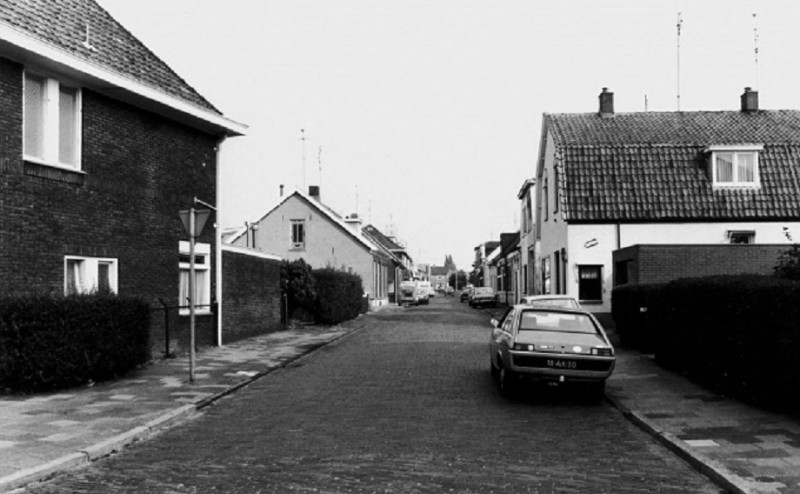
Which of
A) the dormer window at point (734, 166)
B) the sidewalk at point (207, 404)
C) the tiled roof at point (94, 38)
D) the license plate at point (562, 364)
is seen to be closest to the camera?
the sidewalk at point (207, 404)

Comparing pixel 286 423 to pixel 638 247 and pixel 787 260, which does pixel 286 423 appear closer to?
pixel 787 260

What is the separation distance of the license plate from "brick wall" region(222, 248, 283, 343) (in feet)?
39.8

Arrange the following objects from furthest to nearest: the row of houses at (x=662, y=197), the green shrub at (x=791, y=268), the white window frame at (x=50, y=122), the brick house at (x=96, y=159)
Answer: the row of houses at (x=662, y=197) < the white window frame at (x=50, y=122) < the brick house at (x=96, y=159) < the green shrub at (x=791, y=268)

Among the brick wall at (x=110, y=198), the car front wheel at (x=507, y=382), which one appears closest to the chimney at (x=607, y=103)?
the brick wall at (x=110, y=198)

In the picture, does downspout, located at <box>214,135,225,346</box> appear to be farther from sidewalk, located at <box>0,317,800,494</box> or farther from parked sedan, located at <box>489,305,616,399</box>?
parked sedan, located at <box>489,305,616,399</box>

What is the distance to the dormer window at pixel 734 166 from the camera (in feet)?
92.6

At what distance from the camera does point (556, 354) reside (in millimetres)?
12008

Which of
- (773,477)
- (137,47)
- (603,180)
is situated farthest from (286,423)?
(603,180)

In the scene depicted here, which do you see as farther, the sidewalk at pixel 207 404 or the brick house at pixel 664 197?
the brick house at pixel 664 197

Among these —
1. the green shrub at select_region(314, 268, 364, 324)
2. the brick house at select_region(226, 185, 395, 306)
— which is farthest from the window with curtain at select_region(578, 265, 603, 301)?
the brick house at select_region(226, 185, 395, 306)

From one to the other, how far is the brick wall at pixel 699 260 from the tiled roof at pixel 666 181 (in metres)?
4.19

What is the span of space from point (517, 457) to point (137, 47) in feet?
49.8

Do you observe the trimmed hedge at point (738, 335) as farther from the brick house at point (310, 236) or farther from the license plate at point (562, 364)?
the brick house at point (310, 236)

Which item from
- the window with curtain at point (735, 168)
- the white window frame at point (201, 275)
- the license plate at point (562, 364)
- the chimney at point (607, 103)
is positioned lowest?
the license plate at point (562, 364)
